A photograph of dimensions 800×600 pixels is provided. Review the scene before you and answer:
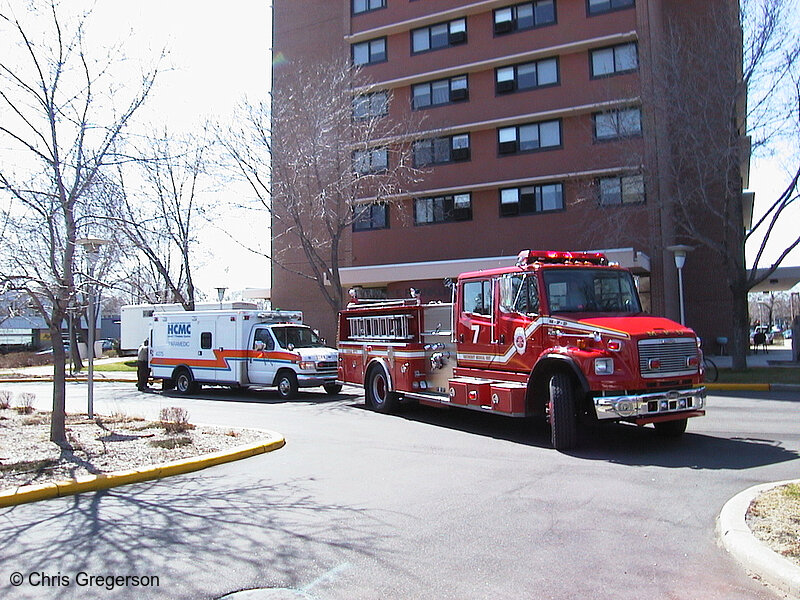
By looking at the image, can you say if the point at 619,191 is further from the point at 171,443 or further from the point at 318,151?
the point at 171,443

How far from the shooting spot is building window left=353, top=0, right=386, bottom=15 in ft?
114

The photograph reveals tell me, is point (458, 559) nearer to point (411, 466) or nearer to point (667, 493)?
point (667, 493)

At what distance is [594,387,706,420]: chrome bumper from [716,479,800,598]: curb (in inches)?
112

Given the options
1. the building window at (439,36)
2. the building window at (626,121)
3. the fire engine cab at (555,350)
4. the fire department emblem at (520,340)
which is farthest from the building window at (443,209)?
the fire department emblem at (520,340)

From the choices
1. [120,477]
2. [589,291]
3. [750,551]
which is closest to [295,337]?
[589,291]

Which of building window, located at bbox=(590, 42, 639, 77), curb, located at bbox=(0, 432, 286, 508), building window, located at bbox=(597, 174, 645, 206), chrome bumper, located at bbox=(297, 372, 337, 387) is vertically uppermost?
building window, located at bbox=(590, 42, 639, 77)

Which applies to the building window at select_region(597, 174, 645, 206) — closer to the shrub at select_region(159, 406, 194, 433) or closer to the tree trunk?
the shrub at select_region(159, 406, 194, 433)

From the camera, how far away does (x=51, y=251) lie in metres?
9.84

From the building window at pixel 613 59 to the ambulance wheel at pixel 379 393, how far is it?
1936cm

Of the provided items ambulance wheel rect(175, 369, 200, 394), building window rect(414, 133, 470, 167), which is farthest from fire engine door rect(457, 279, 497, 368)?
building window rect(414, 133, 470, 167)

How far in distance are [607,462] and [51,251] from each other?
8227mm

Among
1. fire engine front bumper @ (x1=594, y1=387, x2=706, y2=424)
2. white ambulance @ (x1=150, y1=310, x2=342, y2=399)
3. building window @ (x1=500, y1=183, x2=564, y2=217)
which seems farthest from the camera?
building window @ (x1=500, y1=183, x2=564, y2=217)

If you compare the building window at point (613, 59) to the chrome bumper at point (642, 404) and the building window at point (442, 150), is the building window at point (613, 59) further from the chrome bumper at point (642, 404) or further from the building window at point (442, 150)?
the chrome bumper at point (642, 404)

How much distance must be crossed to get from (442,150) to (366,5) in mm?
9240
